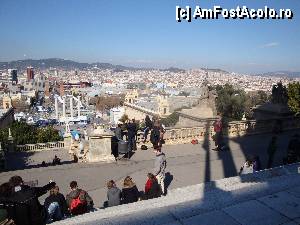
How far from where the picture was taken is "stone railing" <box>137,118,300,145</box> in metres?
12.9

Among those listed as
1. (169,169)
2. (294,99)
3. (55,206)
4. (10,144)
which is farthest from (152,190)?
(10,144)

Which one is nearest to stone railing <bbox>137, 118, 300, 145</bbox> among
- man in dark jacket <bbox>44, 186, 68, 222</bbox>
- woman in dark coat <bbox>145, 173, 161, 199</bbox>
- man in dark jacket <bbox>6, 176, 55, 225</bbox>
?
woman in dark coat <bbox>145, 173, 161, 199</bbox>

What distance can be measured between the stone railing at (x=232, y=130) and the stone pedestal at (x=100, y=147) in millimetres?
2122

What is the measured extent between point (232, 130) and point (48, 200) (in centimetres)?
979

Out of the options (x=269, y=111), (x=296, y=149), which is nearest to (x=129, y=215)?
(x=296, y=149)

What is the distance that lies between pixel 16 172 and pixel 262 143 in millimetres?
8514

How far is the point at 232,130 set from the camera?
14227 millimetres

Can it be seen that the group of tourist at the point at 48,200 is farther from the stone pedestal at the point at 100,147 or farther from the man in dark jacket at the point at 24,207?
the stone pedestal at the point at 100,147

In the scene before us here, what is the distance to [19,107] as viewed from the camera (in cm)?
11588

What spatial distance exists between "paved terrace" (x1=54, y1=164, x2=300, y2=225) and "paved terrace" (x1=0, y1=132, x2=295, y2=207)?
3882 mm

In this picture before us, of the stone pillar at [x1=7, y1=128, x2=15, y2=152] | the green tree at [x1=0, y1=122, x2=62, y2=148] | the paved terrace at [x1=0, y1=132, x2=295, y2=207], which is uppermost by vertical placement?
the paved terrace at [x1=0, y1=132, x2=295, y2=207]

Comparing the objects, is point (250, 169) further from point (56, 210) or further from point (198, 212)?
point (198, 212)

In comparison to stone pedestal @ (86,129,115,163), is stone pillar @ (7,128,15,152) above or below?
below

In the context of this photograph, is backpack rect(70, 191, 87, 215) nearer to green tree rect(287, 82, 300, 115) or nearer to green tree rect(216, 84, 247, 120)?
green tree rect(287, 82, 300, 115)
